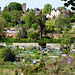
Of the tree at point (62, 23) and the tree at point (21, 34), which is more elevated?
the tree at point (62, 23)

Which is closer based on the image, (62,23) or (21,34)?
(21,34)

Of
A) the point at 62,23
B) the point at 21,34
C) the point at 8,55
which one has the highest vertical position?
the point at 62,23

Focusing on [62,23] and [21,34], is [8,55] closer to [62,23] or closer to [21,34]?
[21,34]

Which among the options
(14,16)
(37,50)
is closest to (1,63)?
(37,50)

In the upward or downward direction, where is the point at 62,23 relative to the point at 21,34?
upward

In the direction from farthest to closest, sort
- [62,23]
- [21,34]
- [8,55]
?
[62,23] → [21,34] → [8,55]

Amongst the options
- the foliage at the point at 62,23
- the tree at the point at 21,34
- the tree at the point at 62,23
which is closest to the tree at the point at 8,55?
the tree at the point at 21,34

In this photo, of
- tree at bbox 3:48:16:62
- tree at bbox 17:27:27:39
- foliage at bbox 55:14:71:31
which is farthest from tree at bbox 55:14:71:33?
tree at bbox 3:48:16:62

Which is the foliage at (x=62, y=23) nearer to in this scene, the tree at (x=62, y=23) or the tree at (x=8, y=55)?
the tree at (x=62, y=23)

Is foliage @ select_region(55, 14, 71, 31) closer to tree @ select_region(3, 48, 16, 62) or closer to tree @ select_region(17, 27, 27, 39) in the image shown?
tree @ select_region(17, 27, 27, 39)

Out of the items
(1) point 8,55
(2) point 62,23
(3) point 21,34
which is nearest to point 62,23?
(2) point 62,23

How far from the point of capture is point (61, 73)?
11.2m

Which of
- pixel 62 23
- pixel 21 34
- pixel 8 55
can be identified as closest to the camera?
pixel 8 55

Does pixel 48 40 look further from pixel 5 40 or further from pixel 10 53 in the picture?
pixel 10 53
